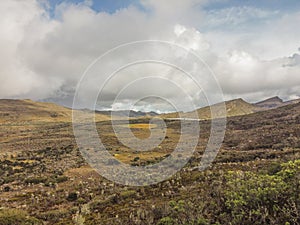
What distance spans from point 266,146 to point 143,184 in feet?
76.3

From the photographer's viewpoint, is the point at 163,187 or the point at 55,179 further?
the point at 55,179

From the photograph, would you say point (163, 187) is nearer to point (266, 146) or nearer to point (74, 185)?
point (74, 185)

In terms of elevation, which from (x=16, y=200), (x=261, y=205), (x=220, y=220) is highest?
(x=261, y=205)

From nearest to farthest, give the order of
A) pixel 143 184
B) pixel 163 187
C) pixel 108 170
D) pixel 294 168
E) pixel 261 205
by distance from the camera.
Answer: pixel 261 205, pixel 294 168, pixel 163 187, pixel 143 184, pixel 108 170

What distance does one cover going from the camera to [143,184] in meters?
22.7

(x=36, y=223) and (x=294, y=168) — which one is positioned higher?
(x=294, y=168)

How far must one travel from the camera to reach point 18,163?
41.1 metres

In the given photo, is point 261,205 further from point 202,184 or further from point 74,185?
point 74,185

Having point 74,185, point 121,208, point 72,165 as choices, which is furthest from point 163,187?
point 72,165

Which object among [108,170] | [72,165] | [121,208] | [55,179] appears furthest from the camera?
[72,165]

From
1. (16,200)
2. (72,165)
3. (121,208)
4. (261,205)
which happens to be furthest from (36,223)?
(72,165)

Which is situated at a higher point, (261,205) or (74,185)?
(261,205)

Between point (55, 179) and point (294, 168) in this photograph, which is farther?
point (55, 179)

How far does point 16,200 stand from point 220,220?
16540 mm
